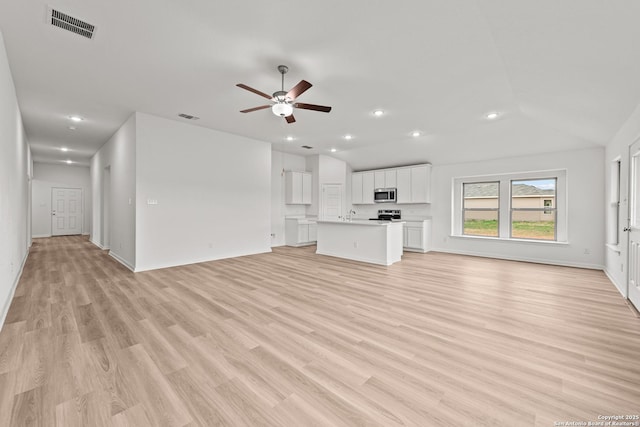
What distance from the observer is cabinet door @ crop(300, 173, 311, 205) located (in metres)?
8.40

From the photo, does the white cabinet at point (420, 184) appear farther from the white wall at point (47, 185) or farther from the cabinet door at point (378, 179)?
the white wall at point (47, 185)

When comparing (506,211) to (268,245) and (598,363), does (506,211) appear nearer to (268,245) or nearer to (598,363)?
(598,363)

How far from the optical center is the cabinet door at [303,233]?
315 inches

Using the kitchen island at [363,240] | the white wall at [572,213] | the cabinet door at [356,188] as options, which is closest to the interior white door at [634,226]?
the white wall at [572,213]

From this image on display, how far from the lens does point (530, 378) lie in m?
1.85

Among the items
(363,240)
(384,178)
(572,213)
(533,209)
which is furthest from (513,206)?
(363,240)

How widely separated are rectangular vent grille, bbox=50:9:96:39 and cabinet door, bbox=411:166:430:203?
282 inches

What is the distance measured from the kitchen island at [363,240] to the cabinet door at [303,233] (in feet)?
4.10

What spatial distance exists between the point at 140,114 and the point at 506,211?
8.25 m

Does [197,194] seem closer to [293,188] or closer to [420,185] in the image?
[293,188]

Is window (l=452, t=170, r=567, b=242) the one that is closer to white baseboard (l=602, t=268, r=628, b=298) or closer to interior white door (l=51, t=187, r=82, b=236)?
white baseboard (l=602, t=268, r=628, b=298)

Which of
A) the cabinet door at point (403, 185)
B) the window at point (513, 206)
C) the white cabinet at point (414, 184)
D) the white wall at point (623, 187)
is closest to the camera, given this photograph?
the white wall at point (623, 187)

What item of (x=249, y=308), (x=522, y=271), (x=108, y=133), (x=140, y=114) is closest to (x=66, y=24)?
(x=140, y=114)

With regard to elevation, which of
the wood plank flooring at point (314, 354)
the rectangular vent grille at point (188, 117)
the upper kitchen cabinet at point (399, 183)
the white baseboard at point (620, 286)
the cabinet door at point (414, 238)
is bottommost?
the wood plank flooring at point (314, 354)
